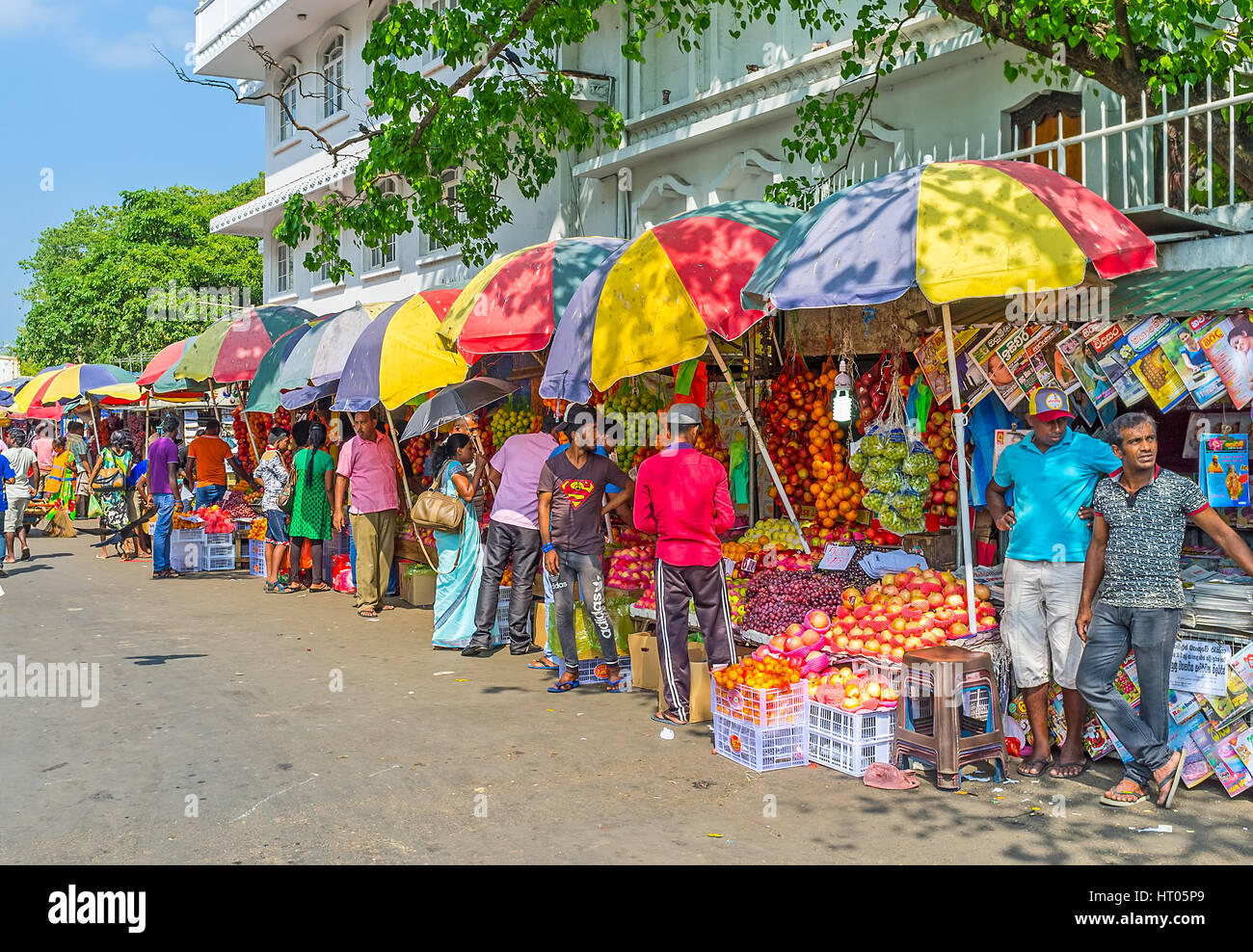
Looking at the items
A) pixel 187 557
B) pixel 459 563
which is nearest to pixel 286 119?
pixel 187 557

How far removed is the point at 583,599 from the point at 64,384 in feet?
53.6

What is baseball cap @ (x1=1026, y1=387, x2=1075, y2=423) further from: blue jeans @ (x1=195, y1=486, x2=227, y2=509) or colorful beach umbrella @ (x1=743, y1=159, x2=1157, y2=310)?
blue jeans @ (x1=195, y1=486, x2=227, y2=509)

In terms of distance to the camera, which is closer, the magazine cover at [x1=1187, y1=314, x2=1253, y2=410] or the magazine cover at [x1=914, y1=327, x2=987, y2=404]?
the magazine cover at [x1=1187, y1=314, x2=1253, y2=410]

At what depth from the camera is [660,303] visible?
715 centimetres

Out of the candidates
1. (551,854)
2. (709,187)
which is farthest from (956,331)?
(709,187)

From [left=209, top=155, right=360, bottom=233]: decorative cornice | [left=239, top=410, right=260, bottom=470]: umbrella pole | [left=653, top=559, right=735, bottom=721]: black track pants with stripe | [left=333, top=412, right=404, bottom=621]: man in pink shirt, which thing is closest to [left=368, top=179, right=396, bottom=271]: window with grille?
[left=209, top=155, right=360, bottom=233]: decorative cornice

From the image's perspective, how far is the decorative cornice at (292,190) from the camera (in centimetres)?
1864

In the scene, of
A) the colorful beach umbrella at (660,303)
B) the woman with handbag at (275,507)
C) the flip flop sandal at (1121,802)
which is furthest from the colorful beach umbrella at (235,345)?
the flip flop sandal at (1121,802)

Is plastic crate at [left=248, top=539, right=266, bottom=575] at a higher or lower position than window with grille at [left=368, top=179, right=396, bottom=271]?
lower

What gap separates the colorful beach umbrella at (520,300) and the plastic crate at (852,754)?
408cm

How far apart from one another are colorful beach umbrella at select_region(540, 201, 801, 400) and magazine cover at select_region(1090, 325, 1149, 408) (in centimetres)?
204

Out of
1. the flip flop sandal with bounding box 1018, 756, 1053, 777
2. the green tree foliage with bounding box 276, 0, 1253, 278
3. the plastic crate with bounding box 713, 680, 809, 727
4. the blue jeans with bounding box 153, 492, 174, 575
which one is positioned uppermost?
the green tree foliage with bounding box 276, 0, 1253, 278

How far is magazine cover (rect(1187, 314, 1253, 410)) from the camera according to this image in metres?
5.72

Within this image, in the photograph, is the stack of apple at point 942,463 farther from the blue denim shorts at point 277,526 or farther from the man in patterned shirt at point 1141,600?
the blue denim shorts at point 277,526
